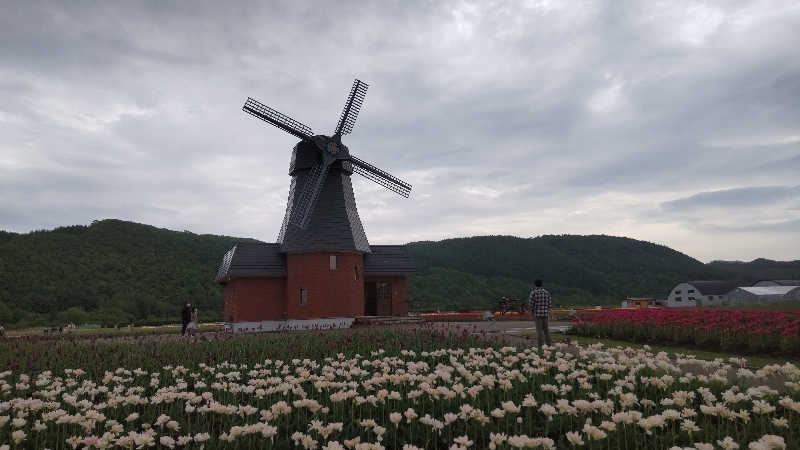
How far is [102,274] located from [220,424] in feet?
221

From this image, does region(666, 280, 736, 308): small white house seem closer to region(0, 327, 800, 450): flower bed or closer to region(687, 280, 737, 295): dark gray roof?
region(687, 280, 737, 295): dark gray roof

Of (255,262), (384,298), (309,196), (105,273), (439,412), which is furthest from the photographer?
(105,273)

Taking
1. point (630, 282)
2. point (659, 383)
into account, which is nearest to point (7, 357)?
point (659, 383)

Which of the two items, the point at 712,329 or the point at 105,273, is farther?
the point at 105,273

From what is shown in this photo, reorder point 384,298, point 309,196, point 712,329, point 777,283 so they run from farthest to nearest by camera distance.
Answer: point 777,283 → point 384,298 → point 309,196 → point 712,329

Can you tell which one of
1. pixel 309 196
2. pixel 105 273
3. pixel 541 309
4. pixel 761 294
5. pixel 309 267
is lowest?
pixel 761 294

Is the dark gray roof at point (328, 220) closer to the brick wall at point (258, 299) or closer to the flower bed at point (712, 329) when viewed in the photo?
the brick wall at point (258, 299)

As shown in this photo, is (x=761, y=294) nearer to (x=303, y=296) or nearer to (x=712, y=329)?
(x=712, y=329)

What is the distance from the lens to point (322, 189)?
31.2m

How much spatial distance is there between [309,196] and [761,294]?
72207 millimetres

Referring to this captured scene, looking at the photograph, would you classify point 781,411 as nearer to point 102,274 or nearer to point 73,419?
point 73,419

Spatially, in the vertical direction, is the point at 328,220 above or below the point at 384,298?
above

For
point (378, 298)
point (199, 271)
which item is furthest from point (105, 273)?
point (378, 298)

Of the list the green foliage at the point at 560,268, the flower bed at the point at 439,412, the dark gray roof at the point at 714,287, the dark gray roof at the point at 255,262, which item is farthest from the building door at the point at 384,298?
the dark gray roof at the point at 714,287
